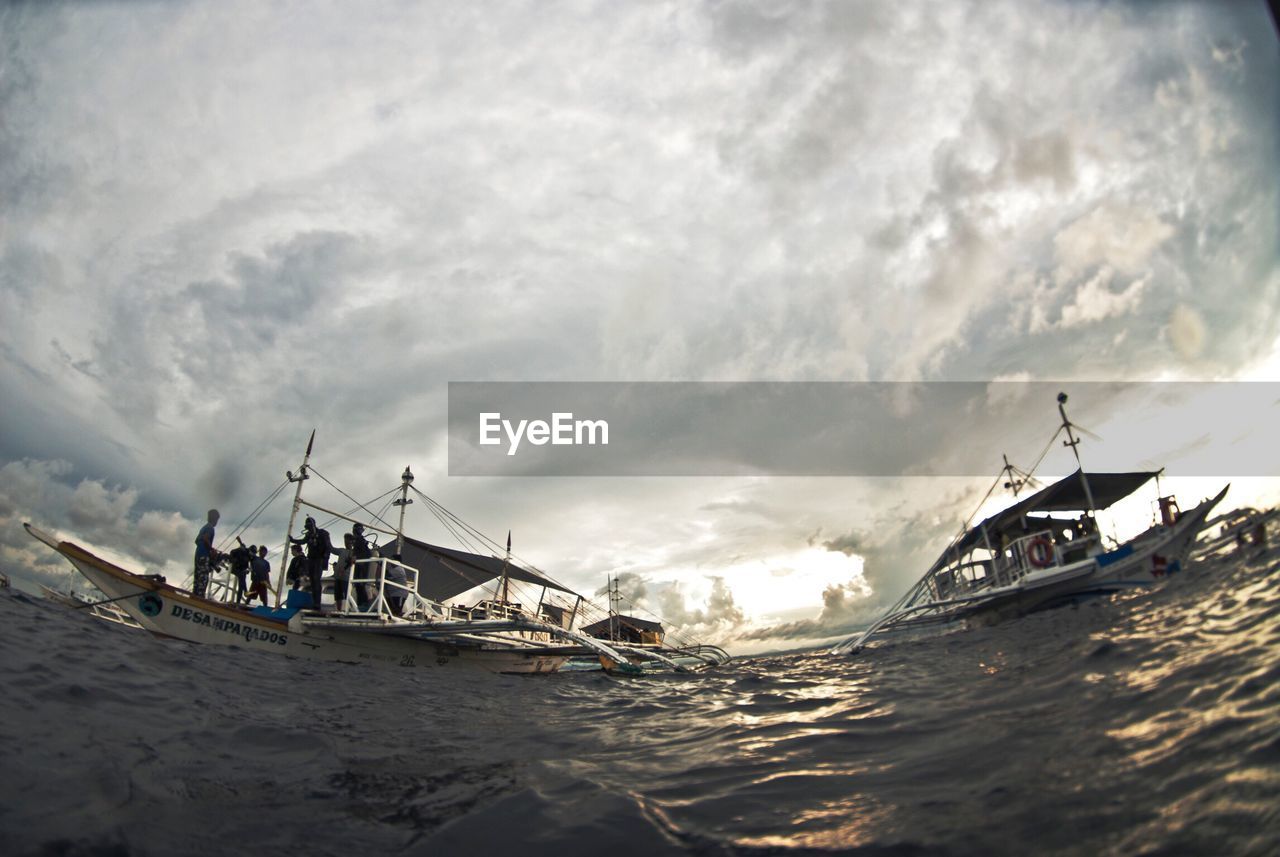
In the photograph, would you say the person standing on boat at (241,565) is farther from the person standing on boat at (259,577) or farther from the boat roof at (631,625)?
the boat roof at (631,625)

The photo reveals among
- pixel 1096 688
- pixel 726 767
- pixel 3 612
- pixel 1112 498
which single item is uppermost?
pixel 1112 498

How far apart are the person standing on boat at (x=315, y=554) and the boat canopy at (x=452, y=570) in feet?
38.8

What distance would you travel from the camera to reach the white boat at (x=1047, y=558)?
19.9m

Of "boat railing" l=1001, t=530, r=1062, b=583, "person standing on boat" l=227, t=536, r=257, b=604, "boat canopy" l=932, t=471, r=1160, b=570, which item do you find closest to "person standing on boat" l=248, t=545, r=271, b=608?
"person standing on boat" l=227, t=536, r=257, b=604

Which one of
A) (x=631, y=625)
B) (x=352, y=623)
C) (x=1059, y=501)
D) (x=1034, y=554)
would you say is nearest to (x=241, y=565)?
(x=352, y=623)

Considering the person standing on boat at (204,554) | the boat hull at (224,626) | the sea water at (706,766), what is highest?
the person standing on boat at (204,554)

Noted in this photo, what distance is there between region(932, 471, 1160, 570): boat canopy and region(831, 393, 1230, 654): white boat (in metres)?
0.04

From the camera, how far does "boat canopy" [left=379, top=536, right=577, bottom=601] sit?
30398 mm

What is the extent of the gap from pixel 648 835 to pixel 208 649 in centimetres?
1603

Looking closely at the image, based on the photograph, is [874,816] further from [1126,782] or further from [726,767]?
[726,767]

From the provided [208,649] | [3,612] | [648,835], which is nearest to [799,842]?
[648,835]

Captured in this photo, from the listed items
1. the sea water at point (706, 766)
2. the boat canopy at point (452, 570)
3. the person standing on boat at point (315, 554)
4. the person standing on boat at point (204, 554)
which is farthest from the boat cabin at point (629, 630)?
the sea water at point (706, 766)

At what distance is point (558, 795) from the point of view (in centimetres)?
434

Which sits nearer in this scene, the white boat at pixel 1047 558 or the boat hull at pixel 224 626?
the boat hull at pixel 224 626
